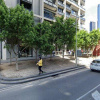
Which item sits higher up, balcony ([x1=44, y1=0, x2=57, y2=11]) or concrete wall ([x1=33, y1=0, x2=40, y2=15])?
balcony ([x1=44, y1=0, x2=57, y2=11])

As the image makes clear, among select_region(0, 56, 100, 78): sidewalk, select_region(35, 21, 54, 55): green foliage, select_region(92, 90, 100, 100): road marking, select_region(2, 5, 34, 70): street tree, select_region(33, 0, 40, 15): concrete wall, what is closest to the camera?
select_region(92, 90, 100, 100): road marking

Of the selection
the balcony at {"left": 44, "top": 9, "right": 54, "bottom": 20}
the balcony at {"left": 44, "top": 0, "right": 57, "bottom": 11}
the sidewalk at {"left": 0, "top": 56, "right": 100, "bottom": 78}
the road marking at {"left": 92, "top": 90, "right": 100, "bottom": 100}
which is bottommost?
the road marking at {"left": 92, "top": 90, "right": 100, "bottom": 100}

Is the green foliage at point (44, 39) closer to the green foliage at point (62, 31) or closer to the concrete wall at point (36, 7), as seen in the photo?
the green foliage at point (62, 31)

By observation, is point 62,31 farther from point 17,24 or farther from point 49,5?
point 49,5

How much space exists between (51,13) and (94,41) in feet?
45.7

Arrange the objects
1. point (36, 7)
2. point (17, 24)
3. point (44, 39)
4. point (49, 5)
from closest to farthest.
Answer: point (17, 24)
point (44, 39)
point (36, 7)
point (49, 5)

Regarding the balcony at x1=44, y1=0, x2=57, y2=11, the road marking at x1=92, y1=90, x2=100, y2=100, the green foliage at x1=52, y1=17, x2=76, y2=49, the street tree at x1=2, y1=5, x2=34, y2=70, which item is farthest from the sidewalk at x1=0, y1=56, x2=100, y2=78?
the balcony at x1=44, y1=0, x2=57, y2=11

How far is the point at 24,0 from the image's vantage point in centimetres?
1905

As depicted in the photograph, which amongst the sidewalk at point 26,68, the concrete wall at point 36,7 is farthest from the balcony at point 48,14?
the sidewalk at point 26,68

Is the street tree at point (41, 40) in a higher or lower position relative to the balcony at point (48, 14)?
lower

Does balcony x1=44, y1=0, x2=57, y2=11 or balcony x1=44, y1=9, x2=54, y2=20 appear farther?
balcony x1=44, y1=9, x2=54, y2=20

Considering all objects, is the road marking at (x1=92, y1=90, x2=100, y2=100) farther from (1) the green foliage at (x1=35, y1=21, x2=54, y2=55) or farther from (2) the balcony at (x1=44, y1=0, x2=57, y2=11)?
(2) the balcony at (x1=44, y1=0, x2=57, y2=11)

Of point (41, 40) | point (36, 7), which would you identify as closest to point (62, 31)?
point (41, 40)

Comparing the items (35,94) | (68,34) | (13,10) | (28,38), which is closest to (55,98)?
(35,94)
